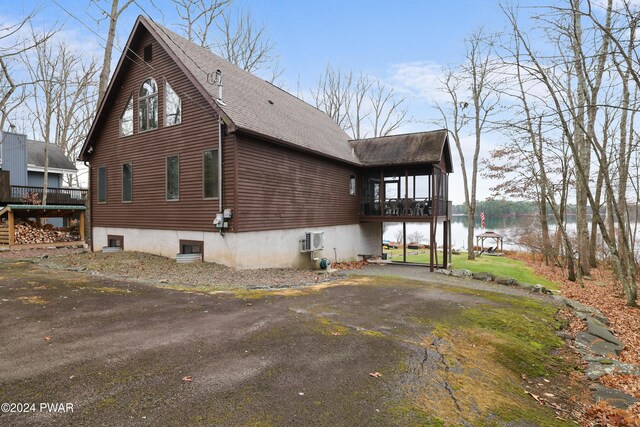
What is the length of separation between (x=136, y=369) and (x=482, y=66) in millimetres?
23593

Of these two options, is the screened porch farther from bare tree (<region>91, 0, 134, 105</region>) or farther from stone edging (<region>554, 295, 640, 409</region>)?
bare tree (<region>91, 0, 134, 105</region>)

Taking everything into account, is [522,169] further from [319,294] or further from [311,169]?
[319,294]

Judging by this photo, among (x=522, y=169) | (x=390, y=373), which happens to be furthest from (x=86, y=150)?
(x=522, y=169)

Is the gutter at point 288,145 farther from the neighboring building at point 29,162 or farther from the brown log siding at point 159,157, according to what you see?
the neighboring building at point 29,162

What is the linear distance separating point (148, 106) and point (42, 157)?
23955 millimetres

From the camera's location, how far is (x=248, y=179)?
11.6 m

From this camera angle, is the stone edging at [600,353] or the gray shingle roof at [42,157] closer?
the stone edging at [600,353]

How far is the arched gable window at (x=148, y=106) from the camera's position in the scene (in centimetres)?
1369

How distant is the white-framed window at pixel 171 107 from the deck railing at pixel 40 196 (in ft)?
65.3

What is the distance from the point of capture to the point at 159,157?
13500 millimetres

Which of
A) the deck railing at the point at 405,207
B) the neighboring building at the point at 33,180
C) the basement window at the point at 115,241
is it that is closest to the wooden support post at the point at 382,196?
the deck railing at the point at 405,207

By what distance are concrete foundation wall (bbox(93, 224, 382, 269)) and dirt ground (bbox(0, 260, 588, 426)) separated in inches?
148

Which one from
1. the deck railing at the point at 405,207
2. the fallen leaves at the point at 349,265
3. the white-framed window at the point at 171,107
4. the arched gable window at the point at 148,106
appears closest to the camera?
the white-framed window at the point at 171,107

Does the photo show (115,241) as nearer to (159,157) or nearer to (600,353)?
(159,157)
